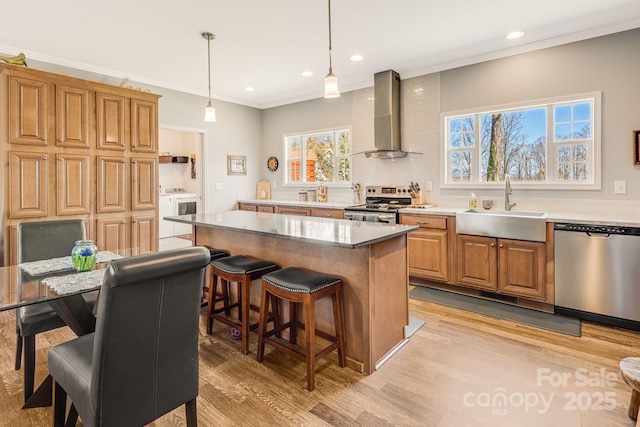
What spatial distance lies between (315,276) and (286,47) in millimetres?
2672

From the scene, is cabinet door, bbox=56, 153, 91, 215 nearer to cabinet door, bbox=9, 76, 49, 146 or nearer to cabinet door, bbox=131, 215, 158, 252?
cabinet door, bbox=9, 76, 49, 146

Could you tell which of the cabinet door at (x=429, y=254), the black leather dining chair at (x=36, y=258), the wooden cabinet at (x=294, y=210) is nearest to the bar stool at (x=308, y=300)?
Answer: the black leather dining chair at (x=36, y=258)

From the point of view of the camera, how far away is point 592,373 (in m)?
2.21

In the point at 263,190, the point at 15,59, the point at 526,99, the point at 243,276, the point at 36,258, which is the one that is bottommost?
the point at 243,276

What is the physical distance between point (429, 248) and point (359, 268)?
1.93 m

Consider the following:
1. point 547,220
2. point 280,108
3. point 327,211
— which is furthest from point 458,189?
point 280,108

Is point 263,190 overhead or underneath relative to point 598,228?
overhead

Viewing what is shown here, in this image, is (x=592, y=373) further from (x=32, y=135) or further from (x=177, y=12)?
(x=32, y=135)

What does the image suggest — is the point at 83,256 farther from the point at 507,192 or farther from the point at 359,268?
the point at 507,192

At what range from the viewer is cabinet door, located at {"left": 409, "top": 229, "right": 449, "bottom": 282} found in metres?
3.79

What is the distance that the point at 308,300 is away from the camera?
6.70 ft

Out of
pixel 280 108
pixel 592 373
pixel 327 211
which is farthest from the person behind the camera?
pixel 280 108

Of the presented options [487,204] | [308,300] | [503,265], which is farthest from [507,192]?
[308,300]

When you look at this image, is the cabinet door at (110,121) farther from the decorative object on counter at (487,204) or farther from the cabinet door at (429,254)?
the decorative object on counter at (487,204)
